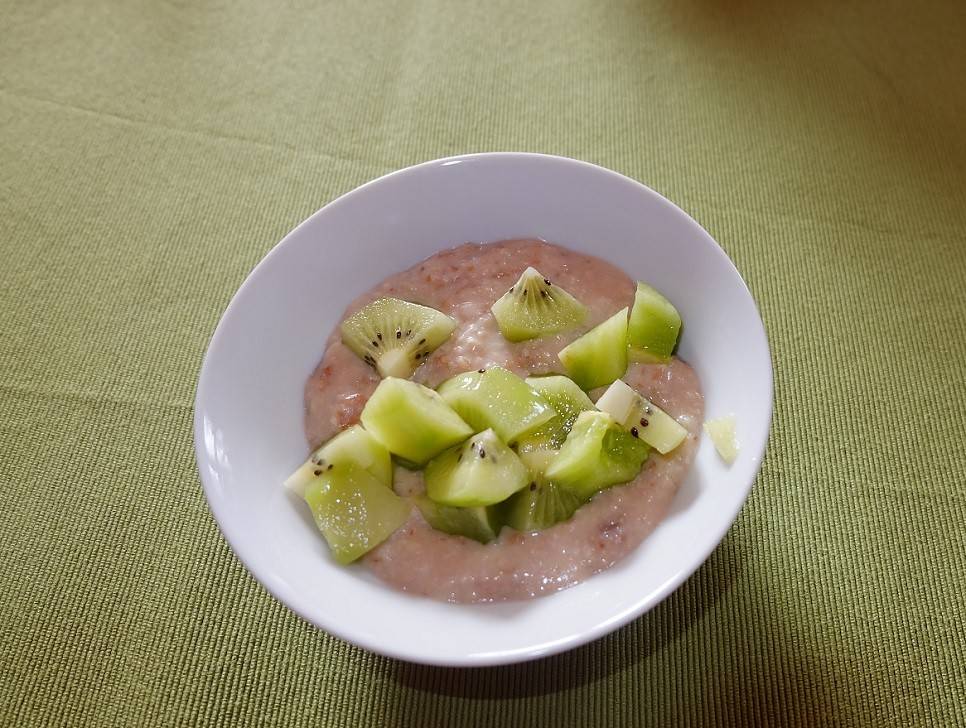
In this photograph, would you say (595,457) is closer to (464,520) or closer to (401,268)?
(464,520)

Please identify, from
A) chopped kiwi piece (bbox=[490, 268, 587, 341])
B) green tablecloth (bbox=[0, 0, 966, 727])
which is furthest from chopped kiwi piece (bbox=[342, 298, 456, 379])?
green tablecloth (bbox=[0, 0, 966, 727])

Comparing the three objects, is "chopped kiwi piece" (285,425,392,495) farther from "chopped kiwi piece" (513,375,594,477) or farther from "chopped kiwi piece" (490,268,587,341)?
"chopped kiwi piece" (490,268,587,341)

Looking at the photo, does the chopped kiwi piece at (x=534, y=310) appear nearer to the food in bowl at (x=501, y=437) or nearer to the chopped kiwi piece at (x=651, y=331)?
the food in bowl at (x=501, y=437)

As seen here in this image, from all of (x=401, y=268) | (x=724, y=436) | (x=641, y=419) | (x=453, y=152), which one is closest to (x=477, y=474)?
(x=641, y=419)

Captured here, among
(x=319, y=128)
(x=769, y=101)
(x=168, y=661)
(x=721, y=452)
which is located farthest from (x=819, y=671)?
(x=319, y=128)

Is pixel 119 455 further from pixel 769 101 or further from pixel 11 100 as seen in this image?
pixel 769 101

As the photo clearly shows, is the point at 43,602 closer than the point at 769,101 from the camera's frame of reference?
Yes
